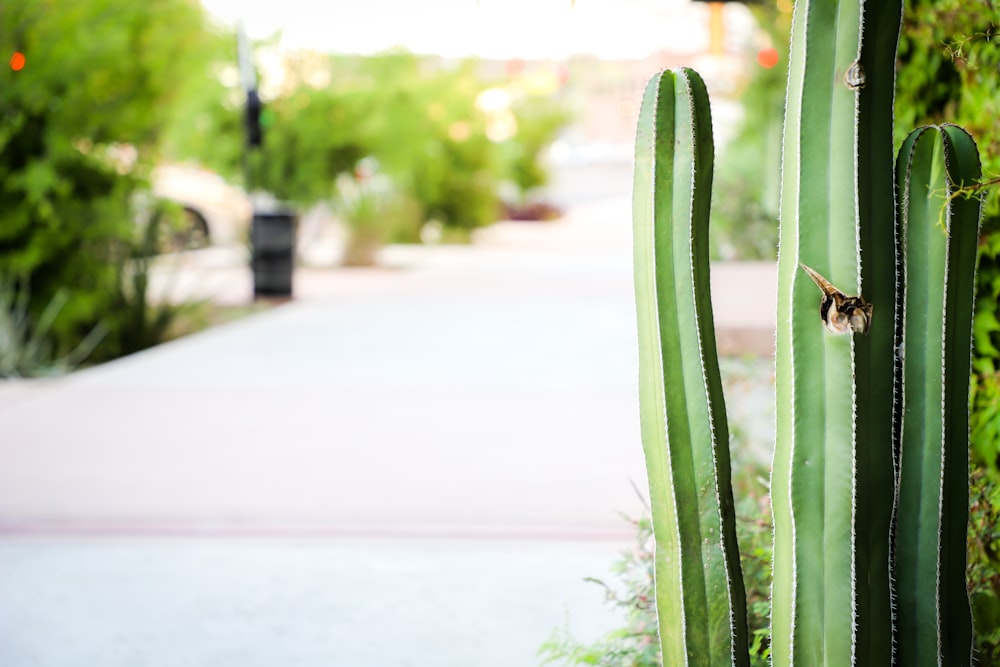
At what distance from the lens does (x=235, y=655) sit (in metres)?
3.25

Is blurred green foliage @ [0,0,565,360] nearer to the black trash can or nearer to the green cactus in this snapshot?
the black trash can

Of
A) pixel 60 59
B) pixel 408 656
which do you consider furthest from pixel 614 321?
pixel 408 656

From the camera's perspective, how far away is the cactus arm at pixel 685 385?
2010mm

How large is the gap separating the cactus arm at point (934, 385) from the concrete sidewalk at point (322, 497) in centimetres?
148

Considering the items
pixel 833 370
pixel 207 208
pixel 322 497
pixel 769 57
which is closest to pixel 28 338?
pixel 322 497

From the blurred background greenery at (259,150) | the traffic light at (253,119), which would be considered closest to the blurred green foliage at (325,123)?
the blurred background greenery at (259,150)

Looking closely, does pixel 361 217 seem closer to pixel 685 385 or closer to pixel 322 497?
pixel 322 497

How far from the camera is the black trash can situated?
41.8 ft

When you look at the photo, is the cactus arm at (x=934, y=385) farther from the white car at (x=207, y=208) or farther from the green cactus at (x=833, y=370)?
the white car at (x=207, y=208)

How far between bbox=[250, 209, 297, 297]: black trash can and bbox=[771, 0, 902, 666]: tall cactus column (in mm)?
11340

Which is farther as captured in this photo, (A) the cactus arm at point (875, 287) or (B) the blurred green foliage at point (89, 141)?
(B) the blurred green foliage at point (89, 141)

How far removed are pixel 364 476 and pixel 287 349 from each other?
162 inches

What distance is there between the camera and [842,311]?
1772mm

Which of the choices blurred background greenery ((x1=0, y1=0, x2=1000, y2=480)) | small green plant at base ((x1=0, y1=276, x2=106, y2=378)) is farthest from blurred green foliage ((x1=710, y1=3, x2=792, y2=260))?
small green plant at base ((x1=0, y1=276, x2=106, y2=378))
